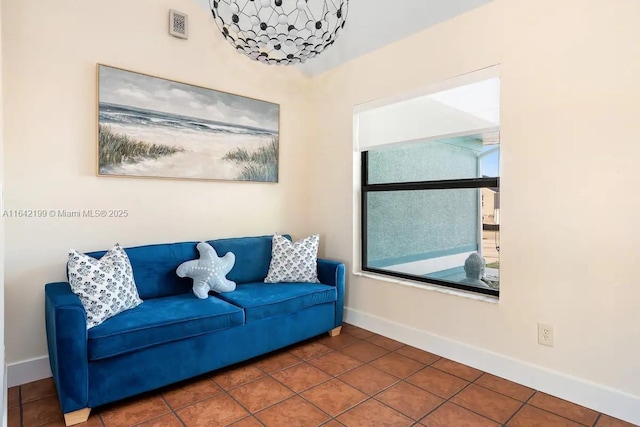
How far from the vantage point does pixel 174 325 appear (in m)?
2.17

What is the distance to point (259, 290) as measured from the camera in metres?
2.83

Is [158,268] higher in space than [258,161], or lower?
lower

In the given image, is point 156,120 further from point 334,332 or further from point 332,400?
point 332,400

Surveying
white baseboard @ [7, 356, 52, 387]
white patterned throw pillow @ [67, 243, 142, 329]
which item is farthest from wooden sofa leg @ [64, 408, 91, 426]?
white baseboard @ [7, 356, 52, 387]

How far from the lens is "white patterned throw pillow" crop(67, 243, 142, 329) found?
6.64 feet

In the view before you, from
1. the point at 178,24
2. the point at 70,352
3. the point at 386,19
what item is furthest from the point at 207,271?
the point at 386,19

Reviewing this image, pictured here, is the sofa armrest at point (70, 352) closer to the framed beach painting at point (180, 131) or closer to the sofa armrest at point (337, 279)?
the framed beach painting at point (180, 131)

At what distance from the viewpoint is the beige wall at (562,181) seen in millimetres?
1962

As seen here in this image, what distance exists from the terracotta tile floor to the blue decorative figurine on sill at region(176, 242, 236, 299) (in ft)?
1.90

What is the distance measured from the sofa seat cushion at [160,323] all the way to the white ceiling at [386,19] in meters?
2.41

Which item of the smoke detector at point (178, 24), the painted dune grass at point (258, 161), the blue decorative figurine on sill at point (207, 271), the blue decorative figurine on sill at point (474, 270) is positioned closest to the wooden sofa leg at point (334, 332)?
the blue decorative figurine on sill at point (207, 271)

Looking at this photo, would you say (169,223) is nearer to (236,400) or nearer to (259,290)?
(259,290)

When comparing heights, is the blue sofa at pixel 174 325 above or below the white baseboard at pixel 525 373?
above

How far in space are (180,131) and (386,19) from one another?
187 centimetres
